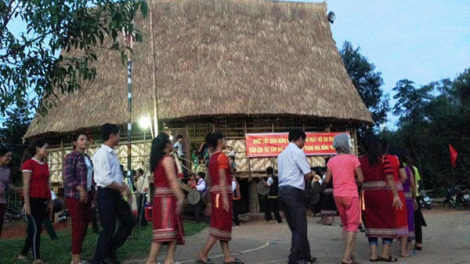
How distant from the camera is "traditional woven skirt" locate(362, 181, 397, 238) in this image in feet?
19.4

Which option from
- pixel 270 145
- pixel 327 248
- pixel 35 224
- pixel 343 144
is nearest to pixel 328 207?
pixel 327 248

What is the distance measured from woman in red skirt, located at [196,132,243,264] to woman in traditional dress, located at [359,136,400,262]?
1695 millimetres

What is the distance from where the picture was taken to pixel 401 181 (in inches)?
249

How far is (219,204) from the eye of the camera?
5828 mm

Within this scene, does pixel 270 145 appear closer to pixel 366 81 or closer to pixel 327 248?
pixel 327 248

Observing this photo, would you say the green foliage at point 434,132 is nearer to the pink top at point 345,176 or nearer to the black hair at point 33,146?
the pink top at point 345,176

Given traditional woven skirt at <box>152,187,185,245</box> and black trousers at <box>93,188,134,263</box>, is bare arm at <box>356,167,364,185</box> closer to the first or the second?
traditional woven skirt at <box>152,187,185,245</box>

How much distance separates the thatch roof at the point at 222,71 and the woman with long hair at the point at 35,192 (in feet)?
29.6

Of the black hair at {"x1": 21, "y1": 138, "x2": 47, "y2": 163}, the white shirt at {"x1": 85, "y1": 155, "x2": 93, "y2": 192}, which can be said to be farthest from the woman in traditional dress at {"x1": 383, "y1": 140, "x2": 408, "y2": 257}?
the black hair at {"x1": 21, "y1": 138, "x2": 47, "y2": 163}

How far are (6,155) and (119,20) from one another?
234 cm

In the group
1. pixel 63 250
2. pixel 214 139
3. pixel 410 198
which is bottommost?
pixel 63 250

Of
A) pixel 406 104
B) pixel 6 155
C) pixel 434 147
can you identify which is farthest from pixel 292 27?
pixel 6 155

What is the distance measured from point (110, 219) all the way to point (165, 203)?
2.79 feet

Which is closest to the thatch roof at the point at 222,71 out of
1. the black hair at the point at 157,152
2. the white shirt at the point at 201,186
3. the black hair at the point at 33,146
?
the white shirt at the point at 201,186
